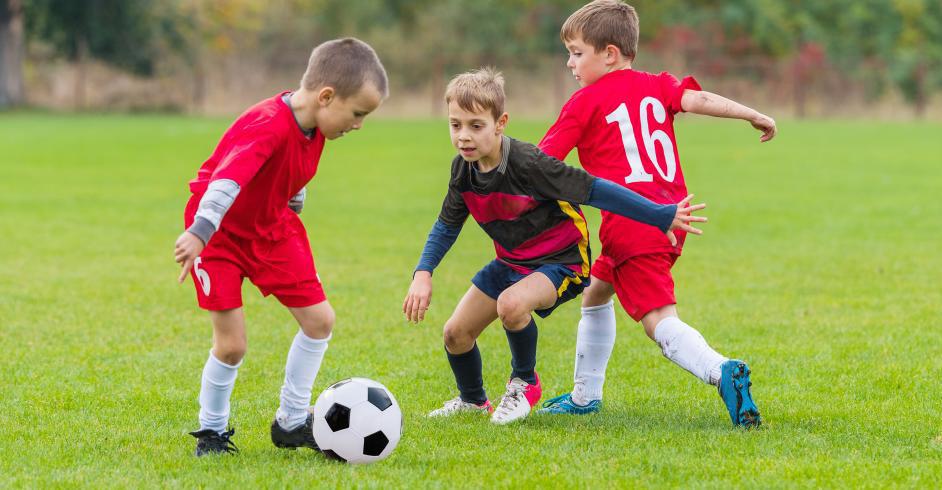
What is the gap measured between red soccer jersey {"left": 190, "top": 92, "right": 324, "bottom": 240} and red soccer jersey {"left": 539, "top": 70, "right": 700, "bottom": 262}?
3.89 feet

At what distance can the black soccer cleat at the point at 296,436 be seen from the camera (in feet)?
15.4

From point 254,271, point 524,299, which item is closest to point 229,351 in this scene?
point 254,271

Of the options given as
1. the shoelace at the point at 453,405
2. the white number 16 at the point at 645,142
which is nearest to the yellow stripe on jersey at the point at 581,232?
the white number 16 at the point at 645,142

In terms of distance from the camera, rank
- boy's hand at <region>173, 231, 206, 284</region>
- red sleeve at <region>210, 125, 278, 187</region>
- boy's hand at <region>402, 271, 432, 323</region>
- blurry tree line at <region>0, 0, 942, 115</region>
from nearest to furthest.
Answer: boy's hand at <region>173, 231, 206, 284</region>, red sleeve at <region>210, 125, 278, 187</region>, boy's hand at <region>402, 271, 432, 323</region>, blurry tree line at <region>0, 0, 942, 115</region>

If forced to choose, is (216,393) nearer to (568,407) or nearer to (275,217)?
(275,217)

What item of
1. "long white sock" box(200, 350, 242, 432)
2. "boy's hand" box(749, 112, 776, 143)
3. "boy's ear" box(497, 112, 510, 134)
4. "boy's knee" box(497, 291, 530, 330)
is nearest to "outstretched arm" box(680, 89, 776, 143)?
"boy's hand" box(749, 112, 776, 143)

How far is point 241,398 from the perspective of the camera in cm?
555

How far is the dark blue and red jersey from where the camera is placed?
188 inches

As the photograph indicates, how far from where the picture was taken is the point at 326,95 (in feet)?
14.1

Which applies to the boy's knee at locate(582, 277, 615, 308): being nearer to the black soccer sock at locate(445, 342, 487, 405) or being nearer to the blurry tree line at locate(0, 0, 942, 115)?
the black soccer sock at locate(445, 342, 487, 405)

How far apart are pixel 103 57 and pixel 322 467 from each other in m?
39.3

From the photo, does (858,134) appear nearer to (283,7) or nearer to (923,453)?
(923,453)

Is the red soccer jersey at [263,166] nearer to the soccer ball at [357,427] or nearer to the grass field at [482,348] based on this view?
the soccer ball at [357,427]

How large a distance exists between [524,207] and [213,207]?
1.43 meters
